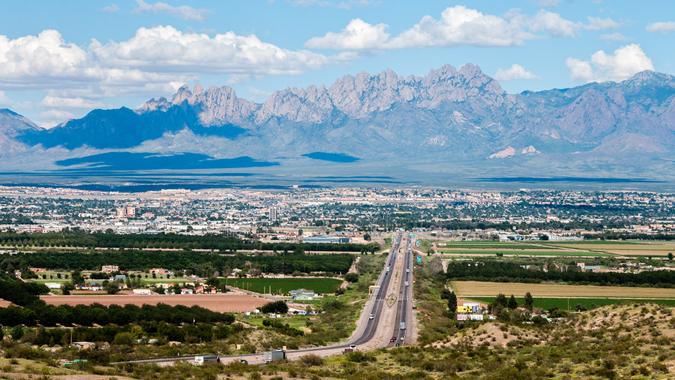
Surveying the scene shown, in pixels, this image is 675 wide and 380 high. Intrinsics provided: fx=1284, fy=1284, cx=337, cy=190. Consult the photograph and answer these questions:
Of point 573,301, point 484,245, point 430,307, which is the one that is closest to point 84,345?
point 430,307

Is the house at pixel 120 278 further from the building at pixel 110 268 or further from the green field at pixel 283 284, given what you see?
the green field at pixel 283 284

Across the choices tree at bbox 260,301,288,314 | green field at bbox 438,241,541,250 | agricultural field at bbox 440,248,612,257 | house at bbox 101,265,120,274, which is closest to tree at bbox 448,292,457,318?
tree at bbox 260,301,288,314

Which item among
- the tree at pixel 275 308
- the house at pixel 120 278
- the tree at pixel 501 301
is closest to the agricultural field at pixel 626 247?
the tree at pixel 501 301

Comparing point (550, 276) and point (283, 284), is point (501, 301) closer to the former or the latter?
point (550, 276)

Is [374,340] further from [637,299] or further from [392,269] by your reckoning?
[392,269]

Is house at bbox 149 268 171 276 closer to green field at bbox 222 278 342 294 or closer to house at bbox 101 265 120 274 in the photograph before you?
house at bbox 101 265 120 274

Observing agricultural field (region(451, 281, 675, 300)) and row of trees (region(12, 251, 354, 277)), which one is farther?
row of trees (region(12, 251, 354, 277))

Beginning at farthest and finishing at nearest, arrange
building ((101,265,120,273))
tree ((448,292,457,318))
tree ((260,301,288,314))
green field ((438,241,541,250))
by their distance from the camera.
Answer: green field ((438,241,541,250))
building ((101,265,120,273))
tree ((260,301,288,314))
tree ((448,292,457,318))
